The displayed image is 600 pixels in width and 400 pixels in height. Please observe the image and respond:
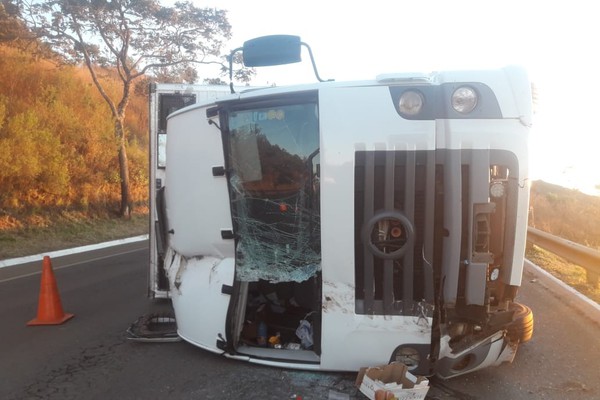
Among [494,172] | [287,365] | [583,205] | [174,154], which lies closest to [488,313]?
[494,172]

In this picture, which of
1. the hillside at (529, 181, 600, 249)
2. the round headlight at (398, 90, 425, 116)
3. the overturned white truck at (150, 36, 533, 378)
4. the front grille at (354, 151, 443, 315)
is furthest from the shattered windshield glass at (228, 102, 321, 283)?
the hillside at (529, 181, 600, 249)

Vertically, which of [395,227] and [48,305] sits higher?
[395,227]

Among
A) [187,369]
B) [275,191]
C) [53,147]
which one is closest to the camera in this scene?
[275,191]

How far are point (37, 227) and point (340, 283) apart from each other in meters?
13.8

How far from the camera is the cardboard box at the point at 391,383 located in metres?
3.22

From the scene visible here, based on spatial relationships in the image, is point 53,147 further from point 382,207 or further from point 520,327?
point 520,327

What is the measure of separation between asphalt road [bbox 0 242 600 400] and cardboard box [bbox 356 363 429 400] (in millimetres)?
223

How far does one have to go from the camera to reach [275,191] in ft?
12.8

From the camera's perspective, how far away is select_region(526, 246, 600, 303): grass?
22.5ft

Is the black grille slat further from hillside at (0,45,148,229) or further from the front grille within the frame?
hillside at (0,45,148,229)

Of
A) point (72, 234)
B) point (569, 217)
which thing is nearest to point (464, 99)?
point (72, 234)

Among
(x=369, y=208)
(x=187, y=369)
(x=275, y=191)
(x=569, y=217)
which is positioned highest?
(x=275, y=191)

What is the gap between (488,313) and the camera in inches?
141

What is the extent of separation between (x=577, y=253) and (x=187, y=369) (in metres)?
5.58
